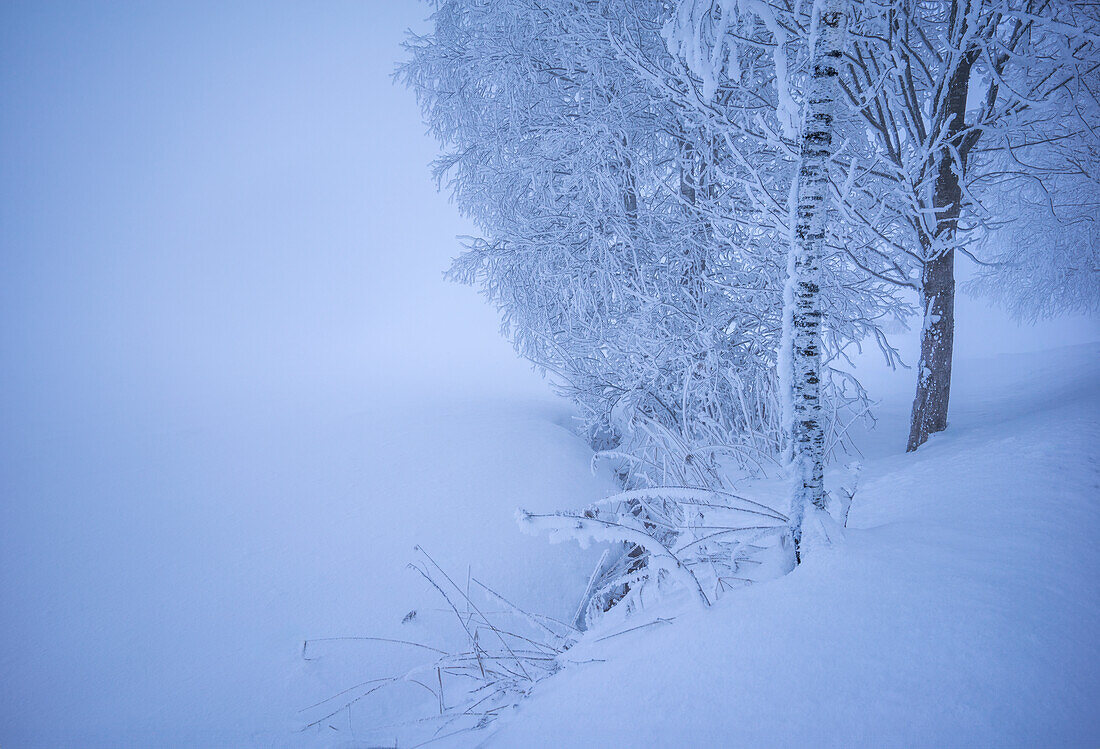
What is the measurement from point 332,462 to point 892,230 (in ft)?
16.5

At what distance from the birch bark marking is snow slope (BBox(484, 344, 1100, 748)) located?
199 mm

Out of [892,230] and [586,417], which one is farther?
[586,417]

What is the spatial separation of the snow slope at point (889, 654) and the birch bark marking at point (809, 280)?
20cm

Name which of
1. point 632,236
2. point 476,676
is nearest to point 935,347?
point 632,236

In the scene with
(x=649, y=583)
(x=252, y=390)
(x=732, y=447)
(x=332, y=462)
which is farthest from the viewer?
(x=252, y=390)

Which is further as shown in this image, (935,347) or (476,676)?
(935,347)

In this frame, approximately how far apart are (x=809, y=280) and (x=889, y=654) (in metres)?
0.80

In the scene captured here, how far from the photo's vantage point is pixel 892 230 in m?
3.33

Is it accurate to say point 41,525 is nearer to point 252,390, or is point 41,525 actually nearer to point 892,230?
point 892,230

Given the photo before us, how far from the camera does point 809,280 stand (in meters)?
1.10

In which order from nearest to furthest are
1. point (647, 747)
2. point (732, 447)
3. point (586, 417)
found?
point (647, 747) < point (732, 447) < point (586, 417)

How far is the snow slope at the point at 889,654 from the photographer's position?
2.09ft

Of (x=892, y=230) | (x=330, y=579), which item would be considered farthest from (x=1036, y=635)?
(x=892, y=230)

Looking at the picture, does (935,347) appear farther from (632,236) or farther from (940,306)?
(632,236)
